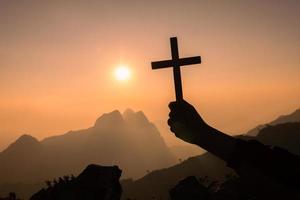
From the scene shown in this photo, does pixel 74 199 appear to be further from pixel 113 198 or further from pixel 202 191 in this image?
pixel 202 191

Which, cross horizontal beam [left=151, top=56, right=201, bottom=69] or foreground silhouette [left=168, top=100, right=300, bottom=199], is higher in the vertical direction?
cross horizontal beam [left=151, top=56, right=201, bottom=69]

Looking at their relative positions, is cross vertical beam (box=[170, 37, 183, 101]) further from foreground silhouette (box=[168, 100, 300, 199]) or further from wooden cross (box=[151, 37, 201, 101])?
foreground silhouette (box=[168, 100, 300, 199])

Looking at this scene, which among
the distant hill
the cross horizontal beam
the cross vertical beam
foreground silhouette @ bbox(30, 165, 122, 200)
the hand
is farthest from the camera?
the distant hill

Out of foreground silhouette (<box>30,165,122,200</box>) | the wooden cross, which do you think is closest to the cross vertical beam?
the wooden cross

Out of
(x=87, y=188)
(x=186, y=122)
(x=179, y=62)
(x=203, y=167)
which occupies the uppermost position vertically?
(x=179, y=62)

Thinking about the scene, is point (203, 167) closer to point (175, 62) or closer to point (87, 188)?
point (87, 188)

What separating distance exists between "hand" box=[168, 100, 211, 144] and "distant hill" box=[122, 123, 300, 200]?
10310cm

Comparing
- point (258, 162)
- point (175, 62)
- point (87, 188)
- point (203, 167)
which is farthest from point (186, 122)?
point (203, 167)

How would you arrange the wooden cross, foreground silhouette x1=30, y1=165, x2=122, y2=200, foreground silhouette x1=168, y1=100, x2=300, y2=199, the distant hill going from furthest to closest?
the distant hill → foreground silhouette x1=30, y1=165, x2=122, y2=200 → the wooden cross → foreground silhouette x1=168, y1=100, x2=300, y2=199

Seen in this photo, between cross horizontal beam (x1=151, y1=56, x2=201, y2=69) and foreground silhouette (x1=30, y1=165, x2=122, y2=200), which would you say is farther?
foreground silhouette (x1=30, y1=165, x2=122, y2=200)

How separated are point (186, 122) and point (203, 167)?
388ft

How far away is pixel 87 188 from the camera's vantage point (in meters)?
14.9

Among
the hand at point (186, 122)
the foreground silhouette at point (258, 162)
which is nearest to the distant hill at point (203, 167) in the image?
the hand at point (186, 122)

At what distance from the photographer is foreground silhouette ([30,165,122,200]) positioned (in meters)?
14.7
